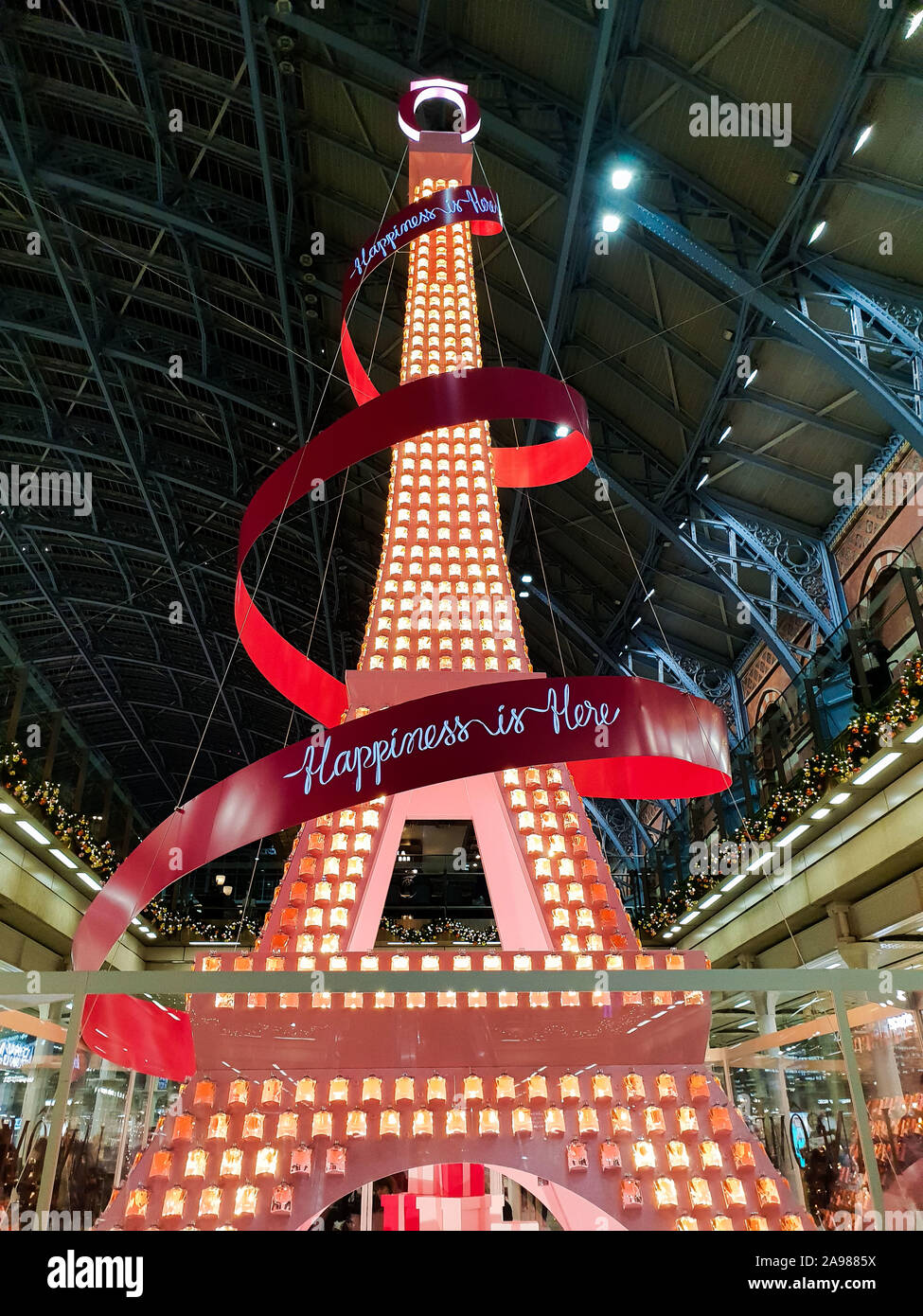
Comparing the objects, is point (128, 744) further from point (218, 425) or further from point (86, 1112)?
point (86, 1112)

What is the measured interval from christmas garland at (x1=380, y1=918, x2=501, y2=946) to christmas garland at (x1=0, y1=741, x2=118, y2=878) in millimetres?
11105

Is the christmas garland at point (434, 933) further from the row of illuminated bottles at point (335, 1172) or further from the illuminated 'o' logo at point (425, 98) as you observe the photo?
the row of illuminated bottles at point (335, 1172)

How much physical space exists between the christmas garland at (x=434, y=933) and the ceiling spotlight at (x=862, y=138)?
26.3 metres

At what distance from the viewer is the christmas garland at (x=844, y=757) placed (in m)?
11.4

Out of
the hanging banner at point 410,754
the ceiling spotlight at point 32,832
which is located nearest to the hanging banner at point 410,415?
the hanging banner at point 410,754

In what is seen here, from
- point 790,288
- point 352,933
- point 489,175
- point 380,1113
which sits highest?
point 489,175

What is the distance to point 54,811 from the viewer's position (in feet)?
64.4

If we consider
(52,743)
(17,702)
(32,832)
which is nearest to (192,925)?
(52,743)

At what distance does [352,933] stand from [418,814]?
2.00m

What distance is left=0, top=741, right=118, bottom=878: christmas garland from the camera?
16781 millimetres

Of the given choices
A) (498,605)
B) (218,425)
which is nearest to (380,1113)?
(498,605)

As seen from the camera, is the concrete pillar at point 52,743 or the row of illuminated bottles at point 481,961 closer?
the row of illuminated bottles at point 481,961

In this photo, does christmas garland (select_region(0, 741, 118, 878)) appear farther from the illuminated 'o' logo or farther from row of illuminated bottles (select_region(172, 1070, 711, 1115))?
the illuminated 'o' logo

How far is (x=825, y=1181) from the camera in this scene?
4.29 meters
